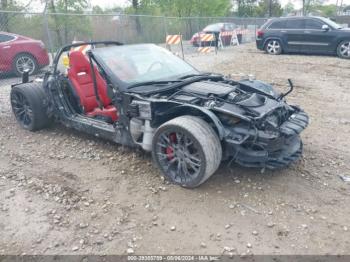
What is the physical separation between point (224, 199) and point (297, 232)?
2.64 feet

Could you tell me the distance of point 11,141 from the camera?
5.65 metres

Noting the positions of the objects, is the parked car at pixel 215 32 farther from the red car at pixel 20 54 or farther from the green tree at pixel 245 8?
the green tree at pixel 245 8

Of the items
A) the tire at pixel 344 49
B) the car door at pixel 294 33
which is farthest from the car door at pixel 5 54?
the tire at pixel 344 49

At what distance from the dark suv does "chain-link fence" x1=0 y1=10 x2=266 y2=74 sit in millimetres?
4417

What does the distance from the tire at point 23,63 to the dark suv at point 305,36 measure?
957 centimetres

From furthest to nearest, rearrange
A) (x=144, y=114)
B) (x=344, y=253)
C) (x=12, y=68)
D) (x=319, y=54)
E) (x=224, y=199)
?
(x=319, y=54)
(x=12, y=68)
(x=144, y=114)
(x=224, y=199)
(x=344, y=253)

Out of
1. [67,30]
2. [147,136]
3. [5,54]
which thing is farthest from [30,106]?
[67,30]

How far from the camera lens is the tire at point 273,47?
15.2 meters

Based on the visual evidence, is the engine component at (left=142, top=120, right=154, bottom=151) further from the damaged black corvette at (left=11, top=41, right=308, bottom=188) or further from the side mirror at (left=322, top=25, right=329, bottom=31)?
the side mirror at (left=322, top=25, right=329, bottom=31)

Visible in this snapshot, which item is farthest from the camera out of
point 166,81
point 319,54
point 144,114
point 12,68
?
point 319,54

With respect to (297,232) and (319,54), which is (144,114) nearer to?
(297,232)

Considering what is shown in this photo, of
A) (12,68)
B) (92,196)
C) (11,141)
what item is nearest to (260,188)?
(92,196)

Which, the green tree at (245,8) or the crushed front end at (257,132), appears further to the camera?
the green tree at (245,8)

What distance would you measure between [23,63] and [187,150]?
8.57 meters
